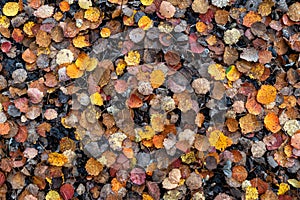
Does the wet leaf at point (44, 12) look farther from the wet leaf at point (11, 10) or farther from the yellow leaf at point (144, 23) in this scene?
the yellow leaf at point (144, 23)

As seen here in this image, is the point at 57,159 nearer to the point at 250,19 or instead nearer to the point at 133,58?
the point at 133,58

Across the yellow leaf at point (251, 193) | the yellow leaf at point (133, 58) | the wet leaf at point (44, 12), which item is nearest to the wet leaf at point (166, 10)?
the yellow leaf at point (133, 58)

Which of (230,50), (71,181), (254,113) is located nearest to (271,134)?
(254,113)

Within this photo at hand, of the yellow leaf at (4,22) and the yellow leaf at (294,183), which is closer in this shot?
the yellow leaf at (294,183)

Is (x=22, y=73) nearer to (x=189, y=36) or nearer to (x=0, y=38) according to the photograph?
(x=0, y=38)

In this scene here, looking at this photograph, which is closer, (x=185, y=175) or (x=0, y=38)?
(x=185, y=175)

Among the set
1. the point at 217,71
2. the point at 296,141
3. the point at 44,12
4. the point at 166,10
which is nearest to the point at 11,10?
the point at 44,12

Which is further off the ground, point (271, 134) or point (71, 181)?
point (271, 134)
